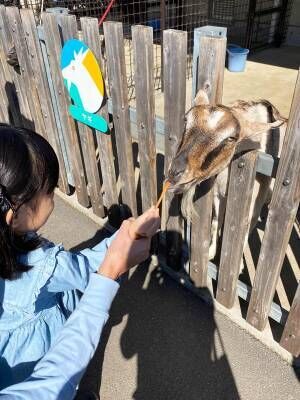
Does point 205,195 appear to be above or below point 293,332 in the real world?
above

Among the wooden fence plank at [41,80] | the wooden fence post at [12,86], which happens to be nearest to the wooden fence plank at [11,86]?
the wooden fence post at [12,86]

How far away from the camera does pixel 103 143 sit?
3.08 m

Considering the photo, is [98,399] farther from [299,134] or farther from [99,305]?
[299,134]

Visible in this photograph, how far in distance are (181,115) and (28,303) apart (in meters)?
1.33

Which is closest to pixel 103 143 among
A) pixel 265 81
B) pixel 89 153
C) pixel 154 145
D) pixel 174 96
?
pixel 89 153

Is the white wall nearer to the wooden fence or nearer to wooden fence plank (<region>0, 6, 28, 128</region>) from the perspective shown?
wooden fence plank (<region>0, 6, 28, 128</region>)

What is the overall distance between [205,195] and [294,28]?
1053 centimetres

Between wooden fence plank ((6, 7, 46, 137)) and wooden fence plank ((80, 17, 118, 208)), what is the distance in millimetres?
1007

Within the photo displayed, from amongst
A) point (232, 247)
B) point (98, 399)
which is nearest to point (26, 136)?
point (232, 247)

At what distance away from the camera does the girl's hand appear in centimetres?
157

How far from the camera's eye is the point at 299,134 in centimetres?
161

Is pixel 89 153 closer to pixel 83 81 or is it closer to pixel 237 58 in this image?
pixel 83 81

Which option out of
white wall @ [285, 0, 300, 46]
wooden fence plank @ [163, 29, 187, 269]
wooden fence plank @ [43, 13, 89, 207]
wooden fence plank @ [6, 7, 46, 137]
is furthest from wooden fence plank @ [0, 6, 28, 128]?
white wall @ [285, 0, 300, 46]

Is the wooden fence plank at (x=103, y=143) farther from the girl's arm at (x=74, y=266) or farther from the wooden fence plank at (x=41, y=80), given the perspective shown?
the girl's arm at (x=74, y=266)
